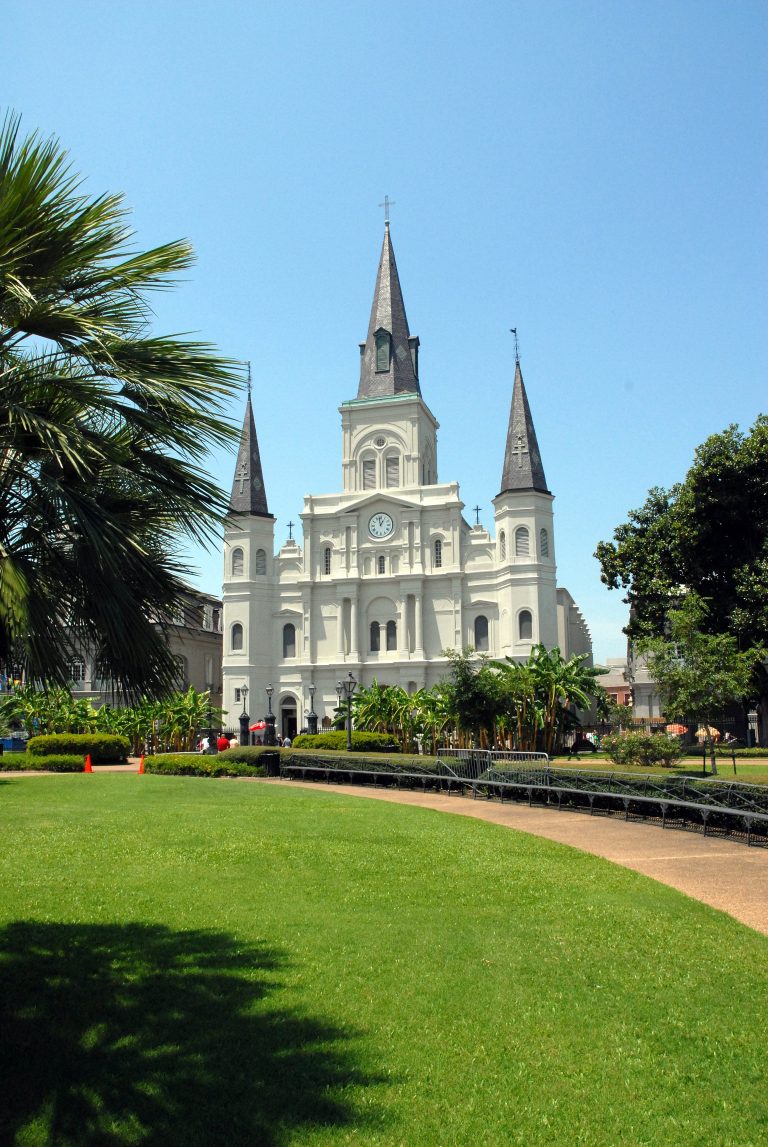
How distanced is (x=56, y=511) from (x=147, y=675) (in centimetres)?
107

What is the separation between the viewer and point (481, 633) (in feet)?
184

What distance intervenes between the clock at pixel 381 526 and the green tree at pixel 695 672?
33356mm

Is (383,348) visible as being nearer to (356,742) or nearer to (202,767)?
(356,742)

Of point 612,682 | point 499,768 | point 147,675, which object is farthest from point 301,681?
point 612,682

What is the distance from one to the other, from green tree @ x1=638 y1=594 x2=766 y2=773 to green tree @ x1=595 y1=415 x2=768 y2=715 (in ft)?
30.7

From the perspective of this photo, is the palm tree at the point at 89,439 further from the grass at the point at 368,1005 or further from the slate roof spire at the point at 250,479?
the slate roof spire at the point at 250,479

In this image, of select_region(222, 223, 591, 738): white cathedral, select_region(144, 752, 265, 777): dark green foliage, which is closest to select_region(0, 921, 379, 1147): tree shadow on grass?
select_region(144, 752, 265, 777): dark green foliage

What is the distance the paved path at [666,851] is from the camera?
9859 mm

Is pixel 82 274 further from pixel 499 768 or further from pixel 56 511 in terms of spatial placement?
pixel 499 768

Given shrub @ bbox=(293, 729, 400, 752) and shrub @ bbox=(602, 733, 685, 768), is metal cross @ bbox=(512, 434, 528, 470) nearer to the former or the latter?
shrub @ bbox=(293, 729, 400, 752)

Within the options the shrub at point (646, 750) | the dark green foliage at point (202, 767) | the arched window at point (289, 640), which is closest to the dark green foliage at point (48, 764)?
the dark green foliage at point (202, 767)

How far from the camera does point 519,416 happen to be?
2238 inches

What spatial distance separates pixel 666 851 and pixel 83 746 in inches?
963

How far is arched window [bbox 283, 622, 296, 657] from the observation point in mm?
58781
